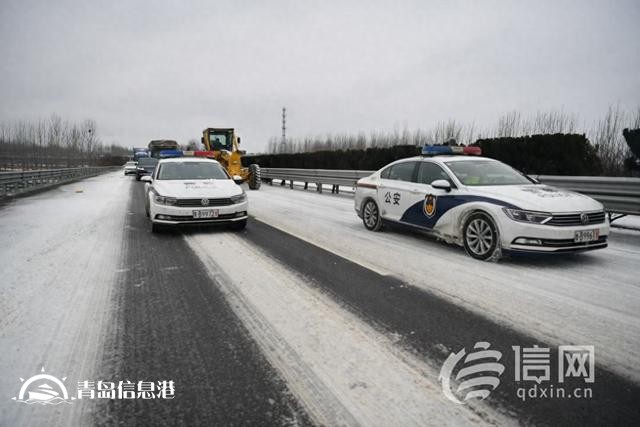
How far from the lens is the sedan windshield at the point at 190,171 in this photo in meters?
9.16

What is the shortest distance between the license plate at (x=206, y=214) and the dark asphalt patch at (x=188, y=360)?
2781 millimetres

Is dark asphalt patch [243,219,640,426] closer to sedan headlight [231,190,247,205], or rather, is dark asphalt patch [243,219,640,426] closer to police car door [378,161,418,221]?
police car door [378,161,418,221]

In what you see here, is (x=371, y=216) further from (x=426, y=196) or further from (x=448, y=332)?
(x=448, y=332)

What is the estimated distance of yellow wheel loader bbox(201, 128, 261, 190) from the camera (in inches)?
779

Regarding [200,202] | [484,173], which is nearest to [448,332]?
[484,173]

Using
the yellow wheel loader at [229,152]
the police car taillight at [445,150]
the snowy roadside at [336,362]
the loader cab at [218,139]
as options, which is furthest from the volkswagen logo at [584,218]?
the loader cab at [218,139]

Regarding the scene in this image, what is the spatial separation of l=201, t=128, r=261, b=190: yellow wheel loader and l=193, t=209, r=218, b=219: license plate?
12.0m

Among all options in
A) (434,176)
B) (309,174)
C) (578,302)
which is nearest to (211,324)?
(578,302)

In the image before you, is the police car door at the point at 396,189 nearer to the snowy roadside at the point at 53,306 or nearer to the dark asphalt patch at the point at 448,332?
the dark asphalt patch at the point at 448,332

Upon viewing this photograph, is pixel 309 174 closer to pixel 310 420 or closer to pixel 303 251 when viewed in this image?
pixel 303 251

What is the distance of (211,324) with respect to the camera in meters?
3.56

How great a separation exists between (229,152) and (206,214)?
42.9 ft

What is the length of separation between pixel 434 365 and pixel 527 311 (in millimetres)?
1568

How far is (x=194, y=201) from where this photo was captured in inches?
306
